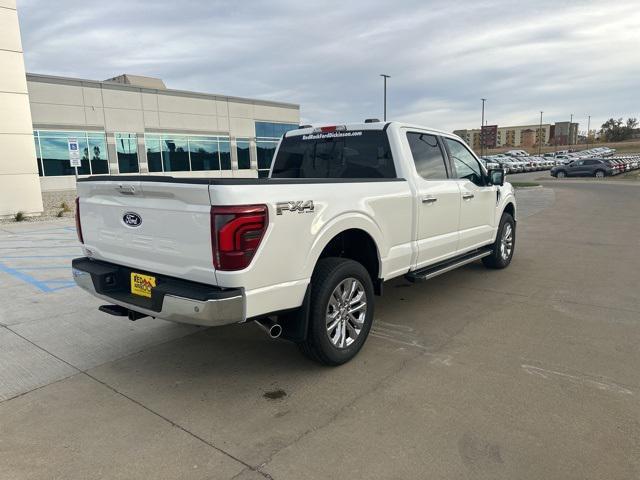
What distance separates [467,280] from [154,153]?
28361 mm

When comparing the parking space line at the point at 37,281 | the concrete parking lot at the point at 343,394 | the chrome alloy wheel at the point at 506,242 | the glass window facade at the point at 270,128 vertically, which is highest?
the glass window facade at the point at 270,128

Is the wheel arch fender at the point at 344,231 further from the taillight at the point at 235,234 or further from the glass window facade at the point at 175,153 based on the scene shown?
the glass window facade at the point at 175,153

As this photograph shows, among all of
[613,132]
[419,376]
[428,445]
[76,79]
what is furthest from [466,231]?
[613,132]

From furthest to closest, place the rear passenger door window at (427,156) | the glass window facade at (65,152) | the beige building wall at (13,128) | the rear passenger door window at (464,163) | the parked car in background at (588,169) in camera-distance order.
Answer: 1. the parked car in background at (588,169)
2. the glass window facade at (65,152)
3. the beige building wall at (13,128)
4. the rear passenger door window at (464,163)
5. the rear passenger door window at (427,156)

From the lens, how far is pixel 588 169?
36.0 m

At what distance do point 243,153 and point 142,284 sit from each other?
3456cm

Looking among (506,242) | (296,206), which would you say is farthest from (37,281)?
(506,242)

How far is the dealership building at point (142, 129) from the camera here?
2642 cm

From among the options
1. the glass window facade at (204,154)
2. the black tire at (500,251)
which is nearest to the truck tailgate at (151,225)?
the black tire at (500,251)

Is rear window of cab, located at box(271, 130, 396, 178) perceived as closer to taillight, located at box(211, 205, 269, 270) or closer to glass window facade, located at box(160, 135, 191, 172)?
taillight, located at box(211, 205, 269, 270)

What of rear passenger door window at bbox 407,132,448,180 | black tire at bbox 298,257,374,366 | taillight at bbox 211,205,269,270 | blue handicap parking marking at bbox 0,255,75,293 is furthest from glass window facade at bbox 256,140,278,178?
taillight at bbox 211,205,269,270

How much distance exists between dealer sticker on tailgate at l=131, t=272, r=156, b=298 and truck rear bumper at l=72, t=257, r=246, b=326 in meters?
0.04

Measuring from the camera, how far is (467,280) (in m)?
6.68

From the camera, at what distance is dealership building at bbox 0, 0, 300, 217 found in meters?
26.4
